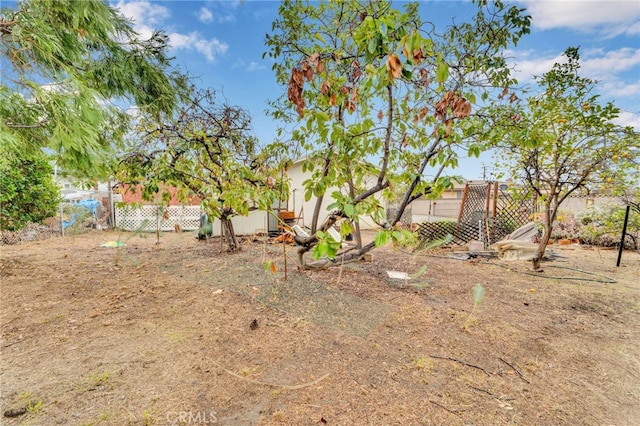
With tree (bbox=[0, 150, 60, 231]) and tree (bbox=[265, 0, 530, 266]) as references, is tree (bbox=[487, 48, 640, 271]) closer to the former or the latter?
tree (bbox=[265, 0, 530, 266])

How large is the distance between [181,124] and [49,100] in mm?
1746

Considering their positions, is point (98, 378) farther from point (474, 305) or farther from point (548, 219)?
point (548, 219)

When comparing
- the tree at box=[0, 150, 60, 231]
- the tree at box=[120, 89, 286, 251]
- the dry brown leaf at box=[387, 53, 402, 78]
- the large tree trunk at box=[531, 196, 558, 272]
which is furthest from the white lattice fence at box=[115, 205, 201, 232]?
the dry brown leaf at box=[387, 53, 402, 78]

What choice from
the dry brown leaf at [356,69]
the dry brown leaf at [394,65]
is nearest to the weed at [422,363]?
the dry brown leaf at [394,65]

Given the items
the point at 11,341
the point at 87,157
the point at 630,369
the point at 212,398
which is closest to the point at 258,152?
the point at 87,157

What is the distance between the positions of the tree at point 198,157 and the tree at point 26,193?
9.40 feet

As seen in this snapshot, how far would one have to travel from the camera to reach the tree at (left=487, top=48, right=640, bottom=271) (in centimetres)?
345

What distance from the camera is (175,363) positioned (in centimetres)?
188

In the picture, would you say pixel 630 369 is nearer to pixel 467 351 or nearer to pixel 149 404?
pixel 467 351

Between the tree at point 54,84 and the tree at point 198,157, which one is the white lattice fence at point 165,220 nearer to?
the tree at point 198,157

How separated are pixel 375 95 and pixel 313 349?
2758 mm

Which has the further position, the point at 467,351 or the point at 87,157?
the point at 87,157

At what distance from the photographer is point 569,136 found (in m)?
3.84

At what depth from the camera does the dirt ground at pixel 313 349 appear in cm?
150
